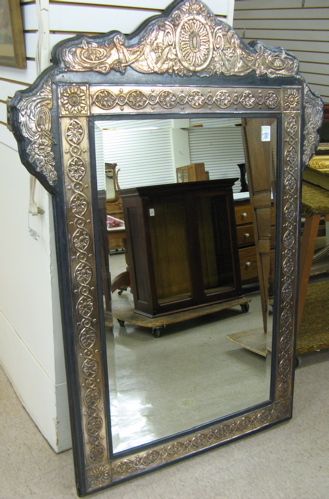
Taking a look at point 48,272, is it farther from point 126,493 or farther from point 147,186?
point 126,493

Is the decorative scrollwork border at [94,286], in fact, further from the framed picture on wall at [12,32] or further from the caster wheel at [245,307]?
the framed picture on wall at [12,32]

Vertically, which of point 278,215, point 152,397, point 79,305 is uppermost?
point 278,215

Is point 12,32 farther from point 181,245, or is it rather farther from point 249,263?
point 249,263

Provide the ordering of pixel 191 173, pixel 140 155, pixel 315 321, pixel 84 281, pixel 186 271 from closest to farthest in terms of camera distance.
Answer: pixel 84 281, pixel 140 155, pixel 191 173, pixel 186 271, pixel 315 321

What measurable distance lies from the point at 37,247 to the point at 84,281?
0.42 m

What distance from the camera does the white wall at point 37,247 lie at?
1.61 meters

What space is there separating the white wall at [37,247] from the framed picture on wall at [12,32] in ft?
0.07

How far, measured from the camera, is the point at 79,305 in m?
1.59

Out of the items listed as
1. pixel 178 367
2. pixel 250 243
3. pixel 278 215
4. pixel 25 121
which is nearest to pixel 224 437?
pixel 178 367

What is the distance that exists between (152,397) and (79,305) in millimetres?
483

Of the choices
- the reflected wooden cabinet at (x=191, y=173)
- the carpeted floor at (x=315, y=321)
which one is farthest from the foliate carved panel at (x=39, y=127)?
the carpeted floor at (x=315, y=321)

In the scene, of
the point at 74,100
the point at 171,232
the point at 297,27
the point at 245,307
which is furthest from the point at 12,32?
the point at 297,27

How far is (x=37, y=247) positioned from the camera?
1919mm

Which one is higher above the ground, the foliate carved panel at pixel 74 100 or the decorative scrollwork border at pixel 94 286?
the foliate carved panel at pixel 74 100
